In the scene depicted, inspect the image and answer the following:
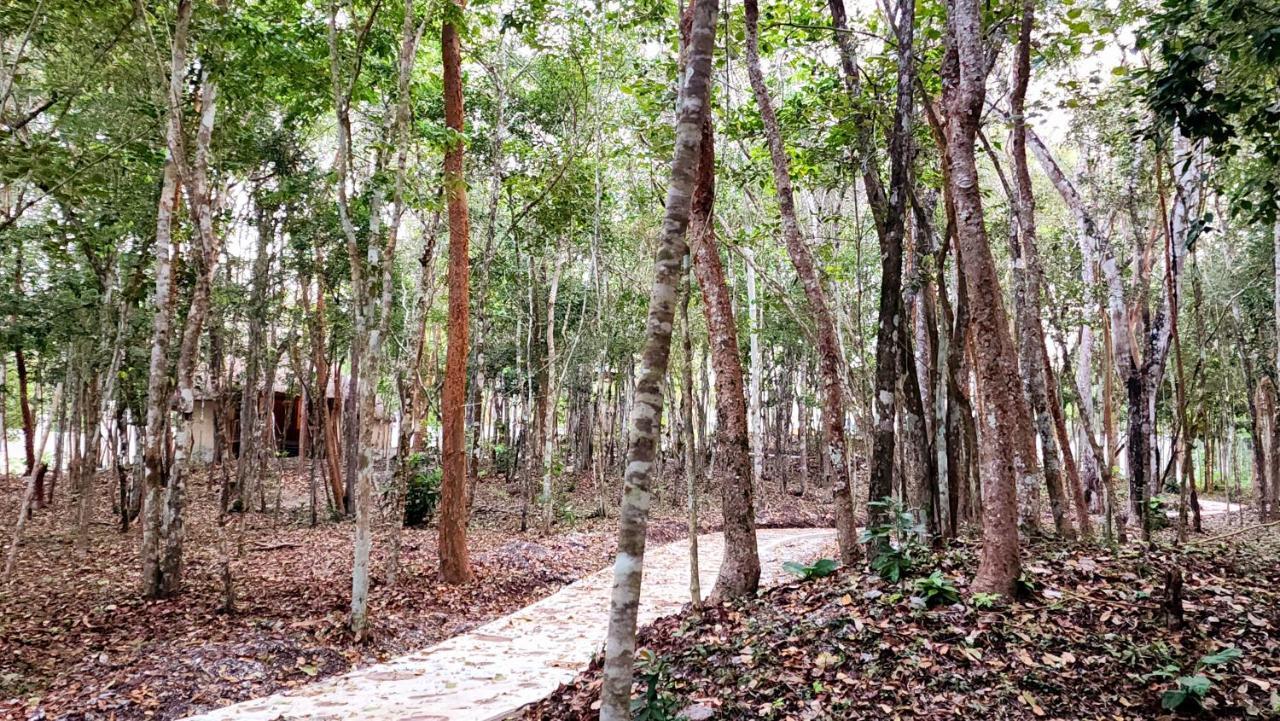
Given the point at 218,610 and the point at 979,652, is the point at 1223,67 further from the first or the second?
the point at 218,610

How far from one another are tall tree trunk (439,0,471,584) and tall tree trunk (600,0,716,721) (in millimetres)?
6370

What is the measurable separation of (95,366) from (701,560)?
11.5 metres

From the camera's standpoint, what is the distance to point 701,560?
474 inches

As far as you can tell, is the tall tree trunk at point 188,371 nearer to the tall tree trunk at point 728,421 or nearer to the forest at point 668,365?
the forest at point 668,365

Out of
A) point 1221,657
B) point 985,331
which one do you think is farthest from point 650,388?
point 1221,657

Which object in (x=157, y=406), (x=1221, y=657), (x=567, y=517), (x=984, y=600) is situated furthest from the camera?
(x=567, y=517)

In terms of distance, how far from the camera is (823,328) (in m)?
6.37

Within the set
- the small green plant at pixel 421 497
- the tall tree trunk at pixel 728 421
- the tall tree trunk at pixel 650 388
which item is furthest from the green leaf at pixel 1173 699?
the small green plant at pixel 421 497

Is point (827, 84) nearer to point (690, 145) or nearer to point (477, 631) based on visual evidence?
point (690, 145)

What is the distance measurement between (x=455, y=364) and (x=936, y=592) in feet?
22.2

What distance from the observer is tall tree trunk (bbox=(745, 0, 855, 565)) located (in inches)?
252

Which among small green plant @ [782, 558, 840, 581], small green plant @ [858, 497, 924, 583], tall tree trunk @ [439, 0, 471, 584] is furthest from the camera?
tall tree trunk @ [439, 0, 471, 584]

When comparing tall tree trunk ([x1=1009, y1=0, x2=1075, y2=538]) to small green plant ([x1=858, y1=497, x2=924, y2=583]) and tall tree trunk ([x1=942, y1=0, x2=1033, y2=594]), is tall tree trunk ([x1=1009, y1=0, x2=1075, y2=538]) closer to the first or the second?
small green plant ([x1=858, y1=497, x2=924, y2=583])

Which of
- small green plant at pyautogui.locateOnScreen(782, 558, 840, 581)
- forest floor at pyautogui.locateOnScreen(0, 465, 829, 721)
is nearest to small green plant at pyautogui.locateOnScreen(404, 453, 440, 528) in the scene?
forest floor at pyautogui.locateOnScreen(0, 465, 829, 721)
